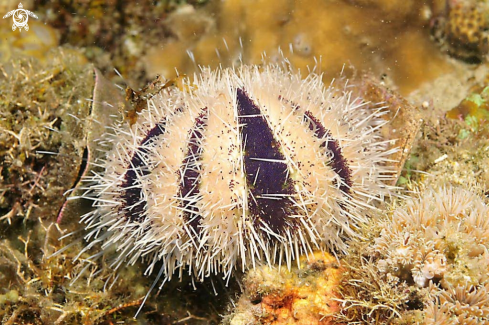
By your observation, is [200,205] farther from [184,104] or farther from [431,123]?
[431,123]

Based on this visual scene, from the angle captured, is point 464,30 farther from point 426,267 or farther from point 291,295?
point 291,295

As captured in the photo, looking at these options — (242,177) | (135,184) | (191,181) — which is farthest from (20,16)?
(242,177)

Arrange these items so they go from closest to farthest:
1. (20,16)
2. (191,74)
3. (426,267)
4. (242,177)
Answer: (426,267) → (242,177) → (191,74) → (20,16)

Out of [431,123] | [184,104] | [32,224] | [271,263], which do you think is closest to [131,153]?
[184,104]

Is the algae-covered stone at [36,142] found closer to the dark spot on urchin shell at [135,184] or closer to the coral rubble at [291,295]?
the dark spot on urchin shell at [135,184]

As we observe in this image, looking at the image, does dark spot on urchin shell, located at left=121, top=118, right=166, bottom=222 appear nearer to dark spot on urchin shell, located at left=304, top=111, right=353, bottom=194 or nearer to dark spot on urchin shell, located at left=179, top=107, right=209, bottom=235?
dark spot on urchin shell, located at left=179, top=107, right=209, bottom=235

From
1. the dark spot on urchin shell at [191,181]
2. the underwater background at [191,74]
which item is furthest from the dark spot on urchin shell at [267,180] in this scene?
the underwater background at [191,74]
